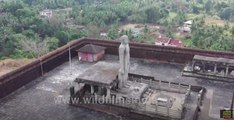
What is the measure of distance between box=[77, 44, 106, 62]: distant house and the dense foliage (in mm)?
20252

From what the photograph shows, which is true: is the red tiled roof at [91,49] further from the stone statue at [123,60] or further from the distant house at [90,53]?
the stone statue at [123,60]

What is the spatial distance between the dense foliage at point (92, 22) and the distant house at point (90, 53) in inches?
797

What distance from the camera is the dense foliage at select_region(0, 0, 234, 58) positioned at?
135ft

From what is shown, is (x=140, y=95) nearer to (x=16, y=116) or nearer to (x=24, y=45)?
(x=16, y=116)

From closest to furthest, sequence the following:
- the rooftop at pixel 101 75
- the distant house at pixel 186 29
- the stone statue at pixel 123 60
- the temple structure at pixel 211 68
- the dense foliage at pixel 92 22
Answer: the rooftop at pixel 101 75 < the stone statue at pixel 123 60 < the temple structure at pixel 211 68 < the dense foliage at pixel 92 22 < the distant house at pixel 186 29

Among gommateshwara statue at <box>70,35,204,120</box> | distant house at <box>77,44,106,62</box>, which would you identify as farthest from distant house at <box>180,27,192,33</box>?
gommateshwara statue at <box>70,35,204,120</box>

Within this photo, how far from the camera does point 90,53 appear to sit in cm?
1828

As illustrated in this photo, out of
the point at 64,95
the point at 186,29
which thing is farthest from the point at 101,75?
the point at 186,29

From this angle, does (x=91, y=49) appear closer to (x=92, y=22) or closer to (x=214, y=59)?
(x=214, y=59)

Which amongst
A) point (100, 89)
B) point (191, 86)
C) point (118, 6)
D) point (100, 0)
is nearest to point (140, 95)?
point (100, 89)

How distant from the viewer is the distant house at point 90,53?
59.8ft

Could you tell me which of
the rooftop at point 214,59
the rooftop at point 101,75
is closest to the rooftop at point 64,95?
the rooftop at point 214,59

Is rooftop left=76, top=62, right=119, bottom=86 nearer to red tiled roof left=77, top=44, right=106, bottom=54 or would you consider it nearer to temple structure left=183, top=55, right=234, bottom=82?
red tiled roof left=77, top=44, right=106, bottom=54

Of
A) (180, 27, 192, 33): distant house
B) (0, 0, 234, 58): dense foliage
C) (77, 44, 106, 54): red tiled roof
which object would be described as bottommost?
(180, 27, 192, 33): distant house
